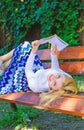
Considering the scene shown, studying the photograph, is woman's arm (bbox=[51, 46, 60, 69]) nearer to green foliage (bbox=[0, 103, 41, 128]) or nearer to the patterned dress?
the patterned dress

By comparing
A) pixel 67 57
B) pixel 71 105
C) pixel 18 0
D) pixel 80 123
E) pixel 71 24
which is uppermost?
pixel 18 0

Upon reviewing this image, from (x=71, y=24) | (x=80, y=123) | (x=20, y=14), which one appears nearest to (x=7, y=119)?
(x=80, y=123)

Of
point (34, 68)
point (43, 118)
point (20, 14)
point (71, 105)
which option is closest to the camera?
point (71, 105)

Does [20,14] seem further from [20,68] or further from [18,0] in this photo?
[20,68]

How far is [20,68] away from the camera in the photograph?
4.79 meters

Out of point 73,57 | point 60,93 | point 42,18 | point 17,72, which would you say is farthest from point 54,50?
point 42,18

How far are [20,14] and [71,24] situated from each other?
1.91 m

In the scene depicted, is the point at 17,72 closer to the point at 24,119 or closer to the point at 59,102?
Result: the point at 24,119

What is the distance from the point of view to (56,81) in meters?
4.26

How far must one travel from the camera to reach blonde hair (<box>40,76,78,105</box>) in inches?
153

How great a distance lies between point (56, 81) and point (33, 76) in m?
0.37

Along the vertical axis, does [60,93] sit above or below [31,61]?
below

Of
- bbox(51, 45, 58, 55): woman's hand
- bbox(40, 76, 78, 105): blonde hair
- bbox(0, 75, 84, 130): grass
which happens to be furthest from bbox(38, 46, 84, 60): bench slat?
bbox(40, 76, 78, 105): blonde hair

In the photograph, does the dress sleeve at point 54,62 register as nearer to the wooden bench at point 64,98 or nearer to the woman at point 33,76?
the woman at point 33,76
